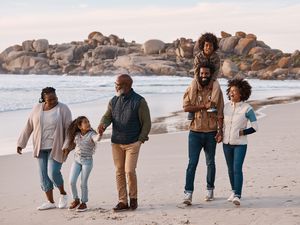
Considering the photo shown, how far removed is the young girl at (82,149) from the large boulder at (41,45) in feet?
365

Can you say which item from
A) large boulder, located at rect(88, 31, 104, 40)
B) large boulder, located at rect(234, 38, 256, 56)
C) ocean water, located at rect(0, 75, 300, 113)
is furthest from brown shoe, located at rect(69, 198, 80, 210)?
large boulder, located at rect(88, 31, 104, 40)

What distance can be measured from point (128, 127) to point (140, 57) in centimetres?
8924

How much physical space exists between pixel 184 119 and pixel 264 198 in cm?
1148

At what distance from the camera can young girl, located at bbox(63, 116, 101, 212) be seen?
6938 millimetres

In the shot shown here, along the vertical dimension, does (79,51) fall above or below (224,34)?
below

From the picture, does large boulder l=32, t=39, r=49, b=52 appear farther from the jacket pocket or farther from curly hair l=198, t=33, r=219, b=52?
the jacket pocket

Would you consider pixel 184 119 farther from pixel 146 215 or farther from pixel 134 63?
pixel 134 63

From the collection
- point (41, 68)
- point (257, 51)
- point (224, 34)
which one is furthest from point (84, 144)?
point (41, 68)

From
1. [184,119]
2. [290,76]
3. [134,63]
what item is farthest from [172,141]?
[134,63]

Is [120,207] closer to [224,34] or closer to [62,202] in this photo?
[62,202]

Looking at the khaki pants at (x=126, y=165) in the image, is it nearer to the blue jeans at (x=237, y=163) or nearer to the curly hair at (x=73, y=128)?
the curly hair at (x=73, y=128)

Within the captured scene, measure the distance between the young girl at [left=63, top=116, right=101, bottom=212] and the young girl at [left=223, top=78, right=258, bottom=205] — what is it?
157cm

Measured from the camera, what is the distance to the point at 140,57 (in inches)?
3765

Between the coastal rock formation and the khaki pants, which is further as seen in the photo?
the coastal rock formation
